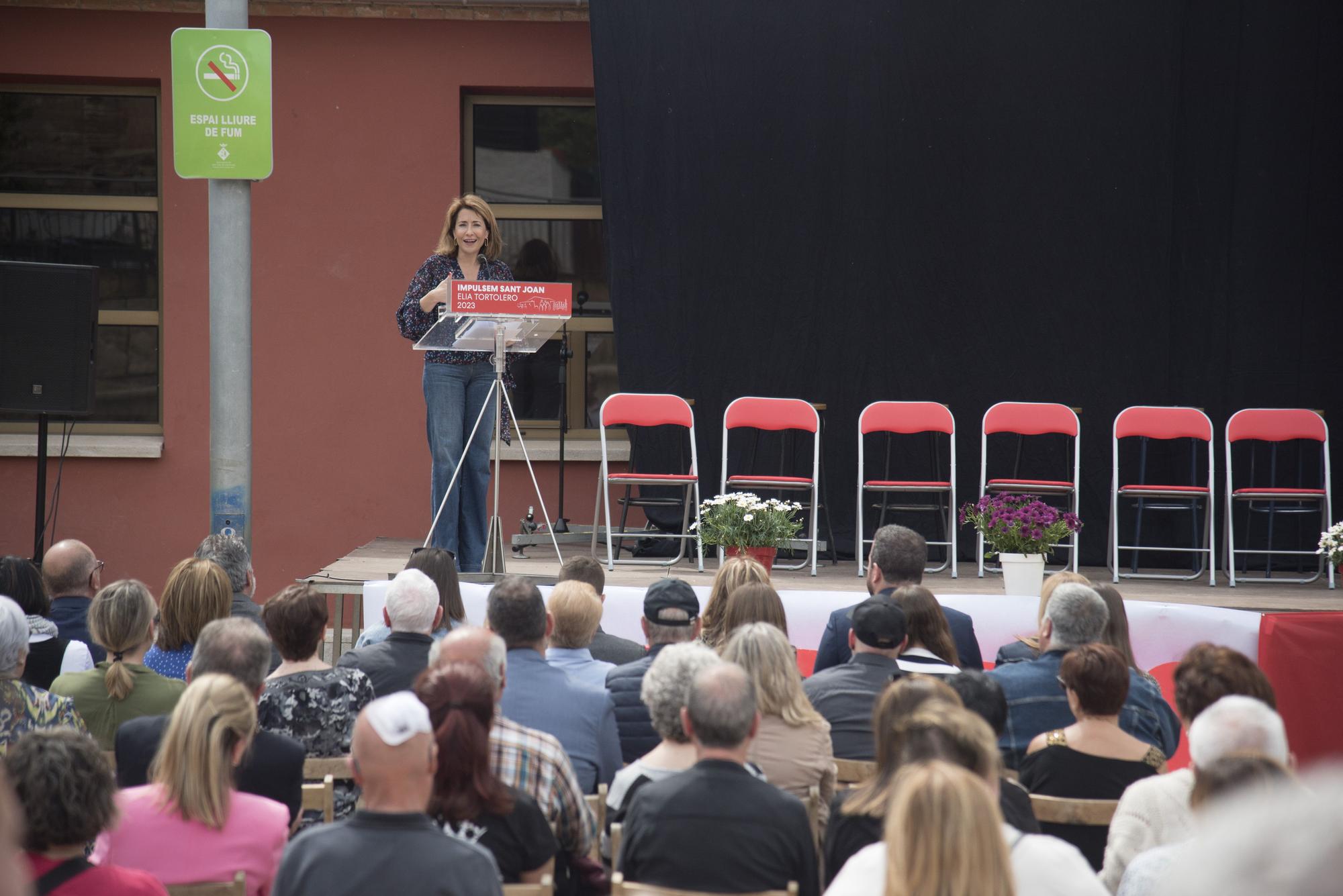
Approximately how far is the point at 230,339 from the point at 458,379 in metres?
0.92

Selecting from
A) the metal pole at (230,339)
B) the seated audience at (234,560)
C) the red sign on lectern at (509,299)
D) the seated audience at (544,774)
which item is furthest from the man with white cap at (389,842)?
the metal pole at (230,339)

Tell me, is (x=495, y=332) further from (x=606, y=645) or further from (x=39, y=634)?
(x=39, y=634)

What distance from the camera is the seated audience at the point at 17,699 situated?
9.13ft

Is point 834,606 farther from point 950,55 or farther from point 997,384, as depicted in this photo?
point 950,55

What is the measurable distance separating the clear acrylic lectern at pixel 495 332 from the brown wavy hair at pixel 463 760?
2.38 metres

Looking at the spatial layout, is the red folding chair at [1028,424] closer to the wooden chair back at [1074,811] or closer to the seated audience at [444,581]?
the seated audience at [444,581]

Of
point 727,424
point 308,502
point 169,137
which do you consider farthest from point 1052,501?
point 169,137

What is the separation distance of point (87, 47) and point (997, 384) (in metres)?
5.86

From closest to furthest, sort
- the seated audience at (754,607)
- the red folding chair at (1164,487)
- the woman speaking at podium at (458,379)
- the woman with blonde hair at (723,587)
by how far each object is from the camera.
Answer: the seated audience at (754,607) < the woman with blonde hair at (723,587) < the woman speaking at podium at (458,379) < the red folding chair at (1164,487)

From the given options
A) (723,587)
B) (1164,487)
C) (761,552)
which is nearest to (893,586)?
(723,587)

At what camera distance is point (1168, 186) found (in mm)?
7172

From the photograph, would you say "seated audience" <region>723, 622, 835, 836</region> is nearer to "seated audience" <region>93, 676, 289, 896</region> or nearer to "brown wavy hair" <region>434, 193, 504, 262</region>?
"seated audience" <region>93, 676, 289, 896</region>

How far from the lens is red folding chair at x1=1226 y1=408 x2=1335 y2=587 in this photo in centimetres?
647

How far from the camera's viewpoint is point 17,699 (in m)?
2.80
